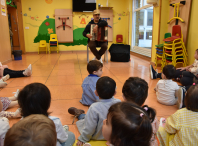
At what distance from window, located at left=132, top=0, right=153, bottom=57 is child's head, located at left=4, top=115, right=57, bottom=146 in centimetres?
512

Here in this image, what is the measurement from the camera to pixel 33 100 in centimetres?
102

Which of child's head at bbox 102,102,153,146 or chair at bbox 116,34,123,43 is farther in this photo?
chair at bbox 116,34,123,43

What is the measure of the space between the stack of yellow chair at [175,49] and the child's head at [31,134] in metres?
3.18

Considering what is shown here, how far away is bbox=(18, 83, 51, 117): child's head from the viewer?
3.35 feet

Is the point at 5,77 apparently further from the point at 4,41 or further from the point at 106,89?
the point at 106,89

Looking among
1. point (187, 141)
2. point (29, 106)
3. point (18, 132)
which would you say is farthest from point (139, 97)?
point (18, 132)

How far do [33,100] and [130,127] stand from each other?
0.63 m

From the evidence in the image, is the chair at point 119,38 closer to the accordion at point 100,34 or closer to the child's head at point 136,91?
the accordion at point 100,34

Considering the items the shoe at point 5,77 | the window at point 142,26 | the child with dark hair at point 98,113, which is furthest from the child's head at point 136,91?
the window at point 142,26

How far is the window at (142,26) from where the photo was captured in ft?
18.4

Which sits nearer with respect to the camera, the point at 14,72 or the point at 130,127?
the point at 130,127

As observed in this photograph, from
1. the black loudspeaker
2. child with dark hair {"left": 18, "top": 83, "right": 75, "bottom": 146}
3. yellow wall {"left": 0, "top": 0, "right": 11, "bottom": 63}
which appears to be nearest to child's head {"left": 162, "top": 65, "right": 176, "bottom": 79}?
child with dark hair {"left": 18, "top": 83, "right": 75, "bottom": 146}

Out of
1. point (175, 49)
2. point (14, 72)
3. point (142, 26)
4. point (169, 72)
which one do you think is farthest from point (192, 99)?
point (142, 26)

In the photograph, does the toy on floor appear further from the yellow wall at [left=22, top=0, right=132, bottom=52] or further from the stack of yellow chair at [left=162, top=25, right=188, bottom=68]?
the yellow wall at [left=22, top=0, right=132, bottom=52]
